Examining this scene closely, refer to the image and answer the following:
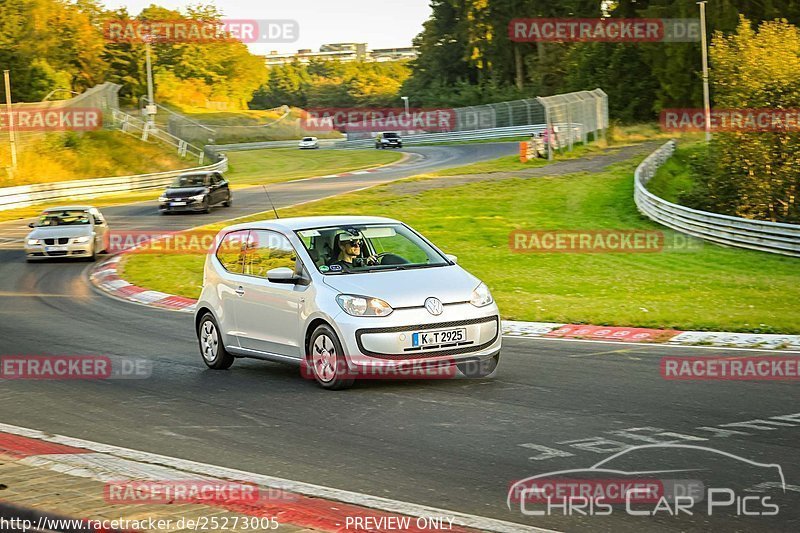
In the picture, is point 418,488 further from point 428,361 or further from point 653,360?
point 653,360

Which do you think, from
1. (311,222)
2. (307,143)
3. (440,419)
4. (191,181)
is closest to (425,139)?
(307,143)

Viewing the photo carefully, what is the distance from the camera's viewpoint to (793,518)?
6000 mm

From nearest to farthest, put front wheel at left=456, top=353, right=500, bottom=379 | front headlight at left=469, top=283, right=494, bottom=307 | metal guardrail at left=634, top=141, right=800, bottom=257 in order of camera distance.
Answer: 1. front headlight at left=469, top=283, right=494, bottom=307
2. front wheel at left=456, top=353, right=500, bottom=379
3. metal guardrail at left=634, top=141, right=800, bottom=257

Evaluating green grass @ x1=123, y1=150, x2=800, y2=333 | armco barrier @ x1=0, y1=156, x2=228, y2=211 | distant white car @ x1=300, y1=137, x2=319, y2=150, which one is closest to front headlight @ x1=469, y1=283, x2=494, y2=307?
green grass @ x1=123, y1=150, x2=800, y2=333

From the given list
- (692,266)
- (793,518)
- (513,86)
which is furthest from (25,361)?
(513,86)

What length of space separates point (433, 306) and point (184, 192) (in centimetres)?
2990

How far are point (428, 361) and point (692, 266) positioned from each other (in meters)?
16.2

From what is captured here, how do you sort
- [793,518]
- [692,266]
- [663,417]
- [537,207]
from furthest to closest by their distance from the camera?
[537,207] → [692,266] → [663,417] → [793,518]

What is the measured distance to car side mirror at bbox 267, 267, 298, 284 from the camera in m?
10.9

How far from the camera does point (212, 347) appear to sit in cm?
1235

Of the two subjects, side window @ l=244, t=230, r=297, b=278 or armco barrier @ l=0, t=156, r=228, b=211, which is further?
armco barrier @ l=0, t=156, r=228, b=211

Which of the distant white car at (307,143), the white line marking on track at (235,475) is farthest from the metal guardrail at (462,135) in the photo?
the white line marking on track at (235,475)

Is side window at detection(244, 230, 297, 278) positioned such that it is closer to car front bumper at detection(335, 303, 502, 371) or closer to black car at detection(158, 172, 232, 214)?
car front bumper at detection(335, 303, 502, 371)

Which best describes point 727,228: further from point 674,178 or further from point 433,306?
point 433,306
